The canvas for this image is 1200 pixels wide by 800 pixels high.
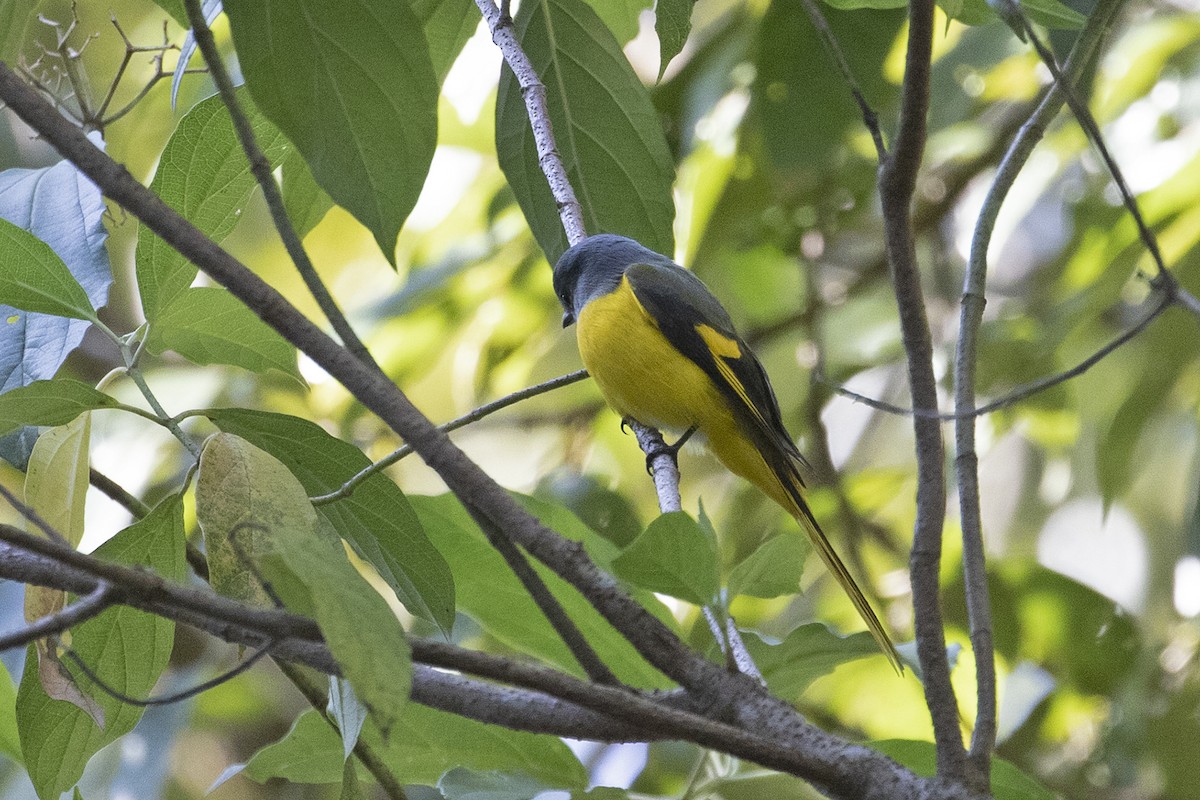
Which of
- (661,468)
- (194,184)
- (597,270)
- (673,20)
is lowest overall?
(194,184)

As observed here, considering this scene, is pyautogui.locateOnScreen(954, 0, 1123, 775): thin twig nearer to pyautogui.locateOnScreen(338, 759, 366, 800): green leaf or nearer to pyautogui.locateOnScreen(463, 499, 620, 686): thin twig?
pyautogui.locateOnScreen(463, 499, 620, 686): thin twig

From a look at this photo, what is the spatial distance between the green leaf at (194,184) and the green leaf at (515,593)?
0.55m

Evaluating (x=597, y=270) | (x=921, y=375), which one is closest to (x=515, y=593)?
(x=921, y=375)

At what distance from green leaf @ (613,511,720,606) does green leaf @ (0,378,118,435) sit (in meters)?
0.62

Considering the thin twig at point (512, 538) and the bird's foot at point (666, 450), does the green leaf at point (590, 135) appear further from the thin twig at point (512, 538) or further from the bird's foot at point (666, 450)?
the thin twig at point (512, 538)

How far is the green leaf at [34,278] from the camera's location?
4.40ft

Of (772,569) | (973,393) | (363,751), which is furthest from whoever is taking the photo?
(363,751)

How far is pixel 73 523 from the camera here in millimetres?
1363

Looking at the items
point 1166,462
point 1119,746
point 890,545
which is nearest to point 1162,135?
point 1166,462

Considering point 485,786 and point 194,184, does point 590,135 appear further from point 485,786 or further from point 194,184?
point 485,786

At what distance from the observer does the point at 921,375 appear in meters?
1.09

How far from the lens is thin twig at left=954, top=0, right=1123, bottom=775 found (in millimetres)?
1067

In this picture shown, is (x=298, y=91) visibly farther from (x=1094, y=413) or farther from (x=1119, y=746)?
(x=1119, y=746)

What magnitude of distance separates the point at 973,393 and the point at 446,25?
1064mm
